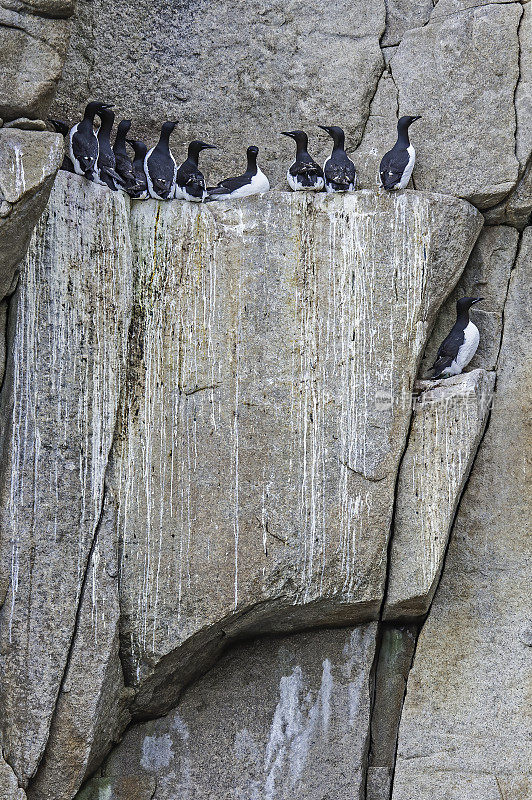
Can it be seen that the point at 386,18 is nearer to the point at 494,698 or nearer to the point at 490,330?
the point at 490,330

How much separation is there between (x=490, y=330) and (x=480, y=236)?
25.2 inches

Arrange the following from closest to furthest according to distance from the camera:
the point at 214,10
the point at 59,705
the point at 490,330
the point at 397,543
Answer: the point at 59,705, the point at 397,543, the point at 490,330, the point at 214,10

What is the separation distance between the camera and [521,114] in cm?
737

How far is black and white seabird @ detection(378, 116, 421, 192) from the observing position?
706 centimetres

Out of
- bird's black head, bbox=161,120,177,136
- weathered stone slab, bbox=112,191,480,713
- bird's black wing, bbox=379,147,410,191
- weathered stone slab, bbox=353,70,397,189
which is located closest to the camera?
weathered stone slab, bbox=112,191,480,713

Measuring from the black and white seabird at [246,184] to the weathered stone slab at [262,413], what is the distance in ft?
0.75

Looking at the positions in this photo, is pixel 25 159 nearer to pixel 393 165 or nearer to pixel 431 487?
pixel 393 165

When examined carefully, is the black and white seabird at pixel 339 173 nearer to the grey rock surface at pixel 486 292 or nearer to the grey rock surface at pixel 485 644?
the grey rock surface at pixel 486 292

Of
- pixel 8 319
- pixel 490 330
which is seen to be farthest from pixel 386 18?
pixel 8 319

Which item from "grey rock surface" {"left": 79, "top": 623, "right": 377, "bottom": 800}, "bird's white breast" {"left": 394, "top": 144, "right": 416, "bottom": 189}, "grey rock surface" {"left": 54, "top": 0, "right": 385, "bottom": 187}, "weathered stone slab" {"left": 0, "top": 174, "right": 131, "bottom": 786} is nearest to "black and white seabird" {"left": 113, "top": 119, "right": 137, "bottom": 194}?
"weathered stone slab" {"left": 0, "top": 174, "right": 131, "bottom": 786}

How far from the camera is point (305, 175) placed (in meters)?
7.07

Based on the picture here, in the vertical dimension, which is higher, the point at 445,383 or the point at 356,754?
the point at 445,383

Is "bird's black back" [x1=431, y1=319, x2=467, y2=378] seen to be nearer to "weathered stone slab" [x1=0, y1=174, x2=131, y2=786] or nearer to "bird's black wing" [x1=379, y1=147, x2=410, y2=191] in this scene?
"bird's black wing" [x1=379, y1=147, x2=410, y2=191]

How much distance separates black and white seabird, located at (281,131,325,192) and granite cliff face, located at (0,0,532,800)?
23cm
